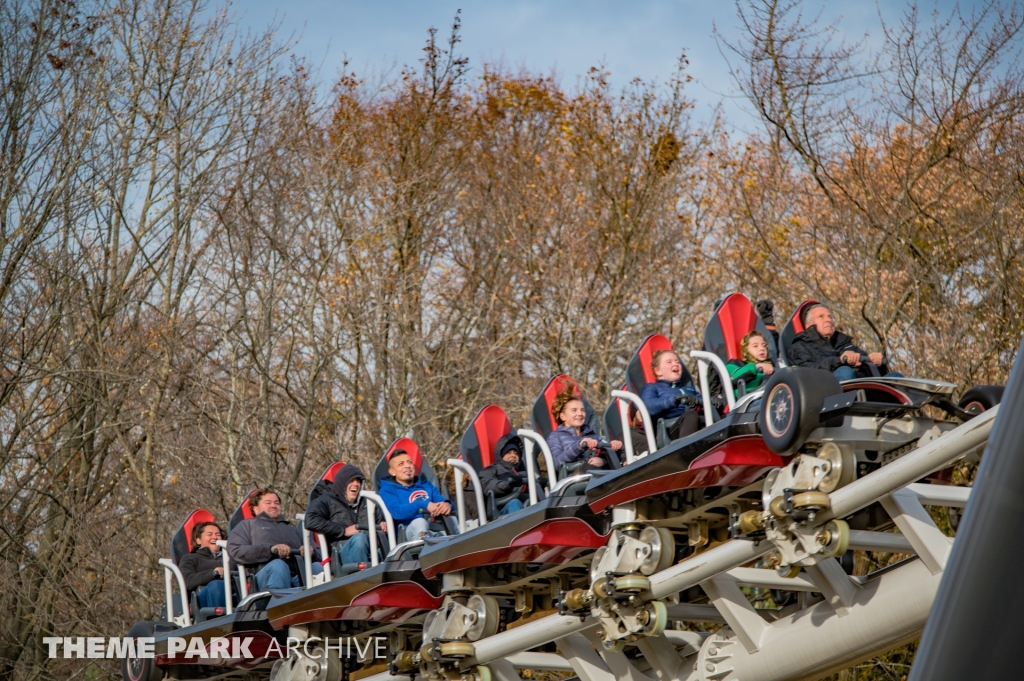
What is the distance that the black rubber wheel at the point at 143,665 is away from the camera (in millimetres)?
11156

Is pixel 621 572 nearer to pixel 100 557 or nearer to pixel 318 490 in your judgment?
pixel 318 490

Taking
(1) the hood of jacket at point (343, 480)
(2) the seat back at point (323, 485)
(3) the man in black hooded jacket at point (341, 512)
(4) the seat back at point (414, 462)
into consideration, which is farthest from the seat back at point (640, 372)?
(2) the seat back at point (323, 485)

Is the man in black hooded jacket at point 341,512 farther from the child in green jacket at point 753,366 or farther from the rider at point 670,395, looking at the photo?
the child in green jacket at point 753,366

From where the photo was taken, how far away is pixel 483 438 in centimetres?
891

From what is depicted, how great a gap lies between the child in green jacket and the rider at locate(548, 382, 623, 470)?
1000mm

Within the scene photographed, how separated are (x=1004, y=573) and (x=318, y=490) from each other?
907cm

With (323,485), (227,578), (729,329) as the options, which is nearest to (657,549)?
(729,329)

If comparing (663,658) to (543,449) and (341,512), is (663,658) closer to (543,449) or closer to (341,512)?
(543,449)

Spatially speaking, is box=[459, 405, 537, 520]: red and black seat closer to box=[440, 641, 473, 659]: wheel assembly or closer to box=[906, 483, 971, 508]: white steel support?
box=[440, 641, 473, 659]: wheel assembly

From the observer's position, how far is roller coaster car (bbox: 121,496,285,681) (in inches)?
392

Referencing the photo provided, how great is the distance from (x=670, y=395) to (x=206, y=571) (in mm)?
5263

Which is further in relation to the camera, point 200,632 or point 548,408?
point 200,632

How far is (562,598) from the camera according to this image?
773 cm

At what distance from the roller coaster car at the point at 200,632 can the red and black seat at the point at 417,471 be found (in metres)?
1.37
